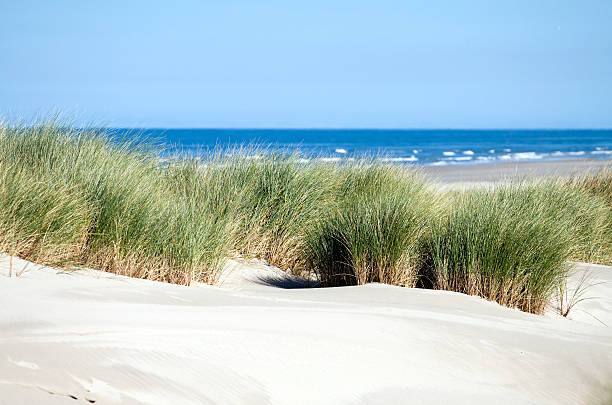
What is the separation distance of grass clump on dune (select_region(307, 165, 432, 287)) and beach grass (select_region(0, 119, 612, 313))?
11mm

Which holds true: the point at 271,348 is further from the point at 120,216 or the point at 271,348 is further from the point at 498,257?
the point at 498,257

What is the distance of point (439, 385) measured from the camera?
10.6ft

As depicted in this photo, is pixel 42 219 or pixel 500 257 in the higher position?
pixel 42 219

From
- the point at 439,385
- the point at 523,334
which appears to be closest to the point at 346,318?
the point at 439,385

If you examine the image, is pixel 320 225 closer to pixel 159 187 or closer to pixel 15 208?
pixel 159 187

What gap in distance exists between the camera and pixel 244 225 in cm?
625

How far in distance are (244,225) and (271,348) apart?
3145 millimetres

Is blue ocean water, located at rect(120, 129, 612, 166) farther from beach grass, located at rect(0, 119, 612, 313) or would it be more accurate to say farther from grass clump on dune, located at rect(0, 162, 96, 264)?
grass clump on dune, located at rect(0, 162, 96, 264)

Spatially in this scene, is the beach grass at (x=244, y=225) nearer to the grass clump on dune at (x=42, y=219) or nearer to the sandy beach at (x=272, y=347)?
the grass clump on dune at (x=42, y=219)

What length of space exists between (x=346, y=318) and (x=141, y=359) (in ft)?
4.55

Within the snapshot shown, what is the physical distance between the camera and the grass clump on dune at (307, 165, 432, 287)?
17.4 feet

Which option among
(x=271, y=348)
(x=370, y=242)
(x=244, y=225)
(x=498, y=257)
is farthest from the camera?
(x=244, y=225)

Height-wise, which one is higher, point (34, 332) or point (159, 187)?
point (159, 187)

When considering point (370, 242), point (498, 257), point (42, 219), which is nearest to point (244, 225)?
point (370, 242)
